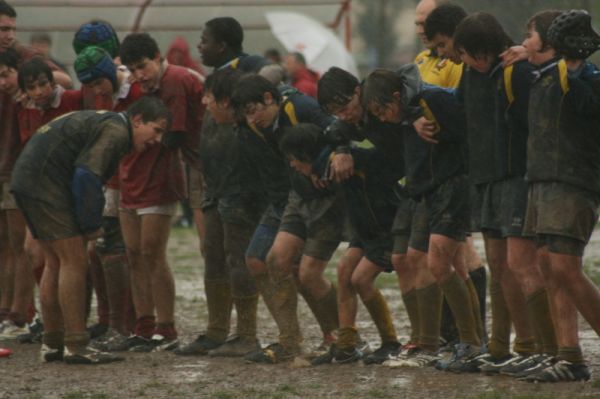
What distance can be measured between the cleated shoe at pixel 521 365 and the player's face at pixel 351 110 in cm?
168

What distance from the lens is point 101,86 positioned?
390 inches

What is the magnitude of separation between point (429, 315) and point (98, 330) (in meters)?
2.83

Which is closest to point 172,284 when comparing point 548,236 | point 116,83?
point 116,83

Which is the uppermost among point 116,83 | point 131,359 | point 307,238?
point 116,83

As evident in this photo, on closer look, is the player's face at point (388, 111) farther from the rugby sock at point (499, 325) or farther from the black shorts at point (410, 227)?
the rugby sock at point (499, 325)

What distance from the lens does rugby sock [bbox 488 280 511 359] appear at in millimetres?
8008

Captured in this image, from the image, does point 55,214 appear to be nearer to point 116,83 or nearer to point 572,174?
point 116,83

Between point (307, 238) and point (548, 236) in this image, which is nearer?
point (548, 236)

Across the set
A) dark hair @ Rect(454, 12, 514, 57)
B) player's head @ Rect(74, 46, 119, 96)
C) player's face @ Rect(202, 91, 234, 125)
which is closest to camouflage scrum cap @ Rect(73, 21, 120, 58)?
player's head @ Rect(74, 46, 119, 96)

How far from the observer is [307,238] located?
351 inches

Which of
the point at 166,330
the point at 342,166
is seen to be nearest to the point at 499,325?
the point at 342,166

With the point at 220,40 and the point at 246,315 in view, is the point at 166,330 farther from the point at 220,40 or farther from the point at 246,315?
the point at 220,40

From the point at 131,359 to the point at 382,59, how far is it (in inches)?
680

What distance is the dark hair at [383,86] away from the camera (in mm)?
8211
